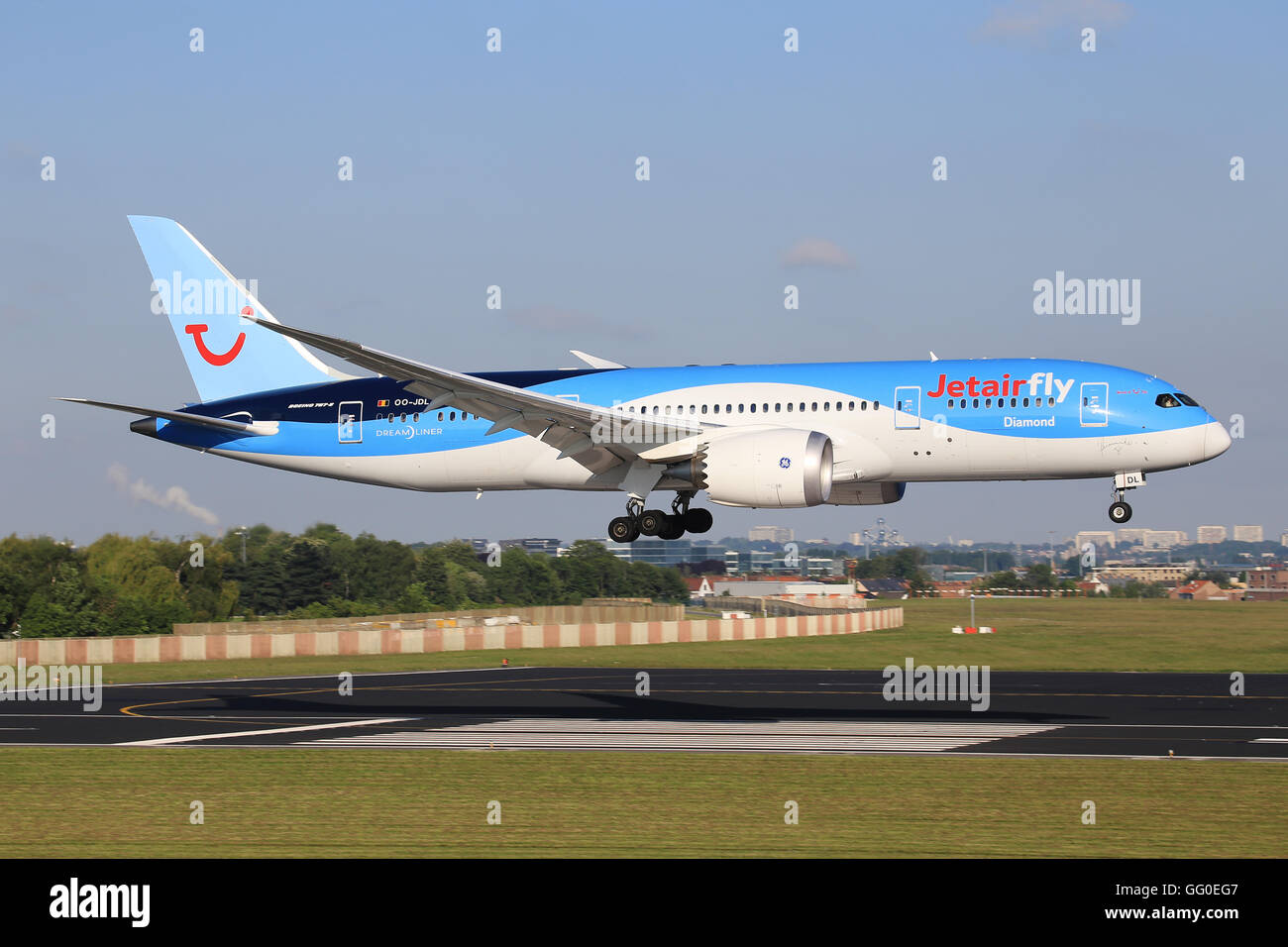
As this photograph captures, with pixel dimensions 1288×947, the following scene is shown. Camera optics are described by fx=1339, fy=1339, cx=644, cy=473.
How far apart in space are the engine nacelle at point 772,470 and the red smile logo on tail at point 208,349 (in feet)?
67.7

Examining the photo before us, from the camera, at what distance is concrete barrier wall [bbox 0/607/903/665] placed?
214 ft

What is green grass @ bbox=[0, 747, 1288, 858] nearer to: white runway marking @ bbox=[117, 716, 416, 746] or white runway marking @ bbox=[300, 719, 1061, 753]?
white runway marking @ bbox=[300, 719, 1061, 753]

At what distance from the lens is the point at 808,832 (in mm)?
20172

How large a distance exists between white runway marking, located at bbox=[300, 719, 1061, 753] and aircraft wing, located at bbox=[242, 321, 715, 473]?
9.06 meters

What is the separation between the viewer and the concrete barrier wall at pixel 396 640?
65.4 meters

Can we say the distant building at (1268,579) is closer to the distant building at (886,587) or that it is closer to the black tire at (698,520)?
the distant building at (886,587)

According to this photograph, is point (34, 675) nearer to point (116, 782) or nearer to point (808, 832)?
point (116, 782)

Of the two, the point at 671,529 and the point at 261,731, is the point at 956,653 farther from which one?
the point at 261,731

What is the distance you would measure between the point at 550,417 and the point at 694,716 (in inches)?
389

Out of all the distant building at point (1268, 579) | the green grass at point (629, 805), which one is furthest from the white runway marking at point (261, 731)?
the distant building at point (1268, 579)

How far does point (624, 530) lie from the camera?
4412cm

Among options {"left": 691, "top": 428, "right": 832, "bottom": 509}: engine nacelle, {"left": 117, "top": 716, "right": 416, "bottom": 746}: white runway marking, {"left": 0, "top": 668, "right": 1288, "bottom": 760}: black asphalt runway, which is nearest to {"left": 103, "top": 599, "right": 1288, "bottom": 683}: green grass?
{"left": 0, "top": 668, "right": 1288, "bottom": 760}: black asphalt runway
